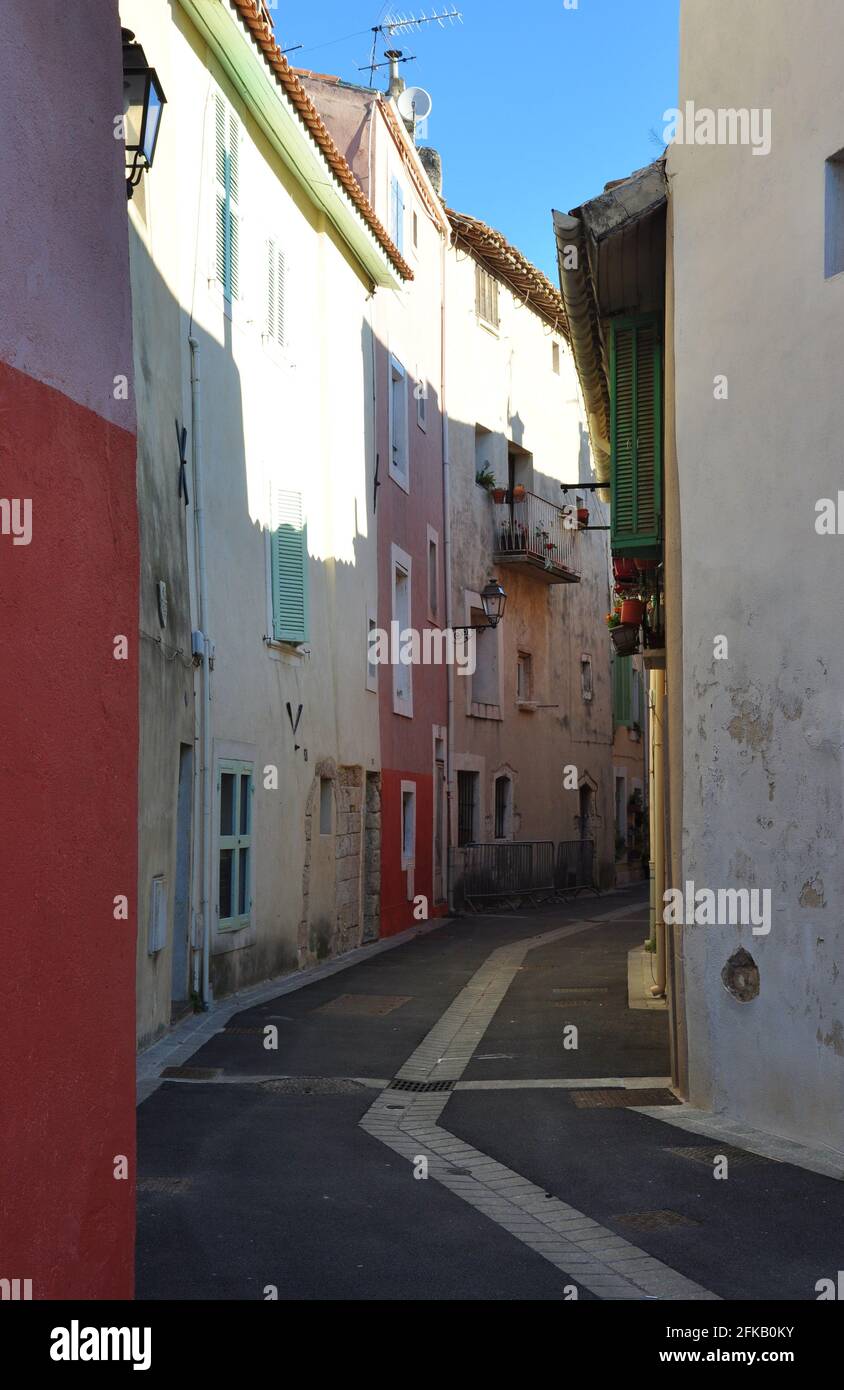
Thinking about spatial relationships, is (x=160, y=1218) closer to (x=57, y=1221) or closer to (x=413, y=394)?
(x=57, y=1221)

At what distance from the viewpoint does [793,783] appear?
325 inches

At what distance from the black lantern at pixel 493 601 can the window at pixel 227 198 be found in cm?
1150

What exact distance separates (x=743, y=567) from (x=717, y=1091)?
10.1ft

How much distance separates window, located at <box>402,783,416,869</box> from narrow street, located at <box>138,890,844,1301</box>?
9.94 metres

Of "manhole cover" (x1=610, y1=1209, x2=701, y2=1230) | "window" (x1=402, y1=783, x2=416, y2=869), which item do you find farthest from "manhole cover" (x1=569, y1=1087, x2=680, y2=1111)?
"window" (x1=402, y1=783, x2=416, y2=869)

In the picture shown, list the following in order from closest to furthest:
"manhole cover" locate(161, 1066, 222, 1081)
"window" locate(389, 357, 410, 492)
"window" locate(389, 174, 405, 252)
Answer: "manhole cover" locate(161, 1066, 222, 1081)
"window" locate(389, 357, 410, 492)
"window" locate(389, 174, 405, 252)

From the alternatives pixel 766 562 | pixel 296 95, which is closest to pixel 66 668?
pixel 766 562

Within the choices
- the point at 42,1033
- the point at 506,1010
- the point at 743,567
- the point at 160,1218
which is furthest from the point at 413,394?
the point at 42,1033

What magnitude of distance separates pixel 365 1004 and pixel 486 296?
64.0ft

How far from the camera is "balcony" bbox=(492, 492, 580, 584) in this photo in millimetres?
29000

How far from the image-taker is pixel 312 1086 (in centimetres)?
965

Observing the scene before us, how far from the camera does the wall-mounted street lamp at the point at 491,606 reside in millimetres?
25750

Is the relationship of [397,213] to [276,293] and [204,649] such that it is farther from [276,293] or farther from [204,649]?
[204,649]

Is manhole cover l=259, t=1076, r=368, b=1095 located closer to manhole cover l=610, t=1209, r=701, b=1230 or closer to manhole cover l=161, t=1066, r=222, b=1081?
manhole cover l=161, t=1066, r=222, b=1081
